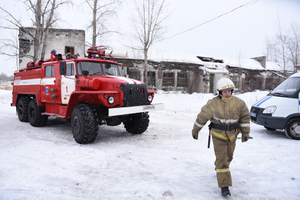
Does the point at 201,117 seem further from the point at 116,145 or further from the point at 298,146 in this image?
the point at 298,146

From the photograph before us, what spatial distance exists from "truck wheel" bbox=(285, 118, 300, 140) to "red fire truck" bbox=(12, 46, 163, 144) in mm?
3720

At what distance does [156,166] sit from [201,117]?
4.82 ft

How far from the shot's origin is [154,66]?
2156 cm

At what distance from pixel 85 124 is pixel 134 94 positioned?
1.42 m

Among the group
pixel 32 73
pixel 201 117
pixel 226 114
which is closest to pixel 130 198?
pixel 201 117

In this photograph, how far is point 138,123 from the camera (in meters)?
6.36

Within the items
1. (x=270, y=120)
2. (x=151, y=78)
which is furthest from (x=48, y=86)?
(x=151, y=78)

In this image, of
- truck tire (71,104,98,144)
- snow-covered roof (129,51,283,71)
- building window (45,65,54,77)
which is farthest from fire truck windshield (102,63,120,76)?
snow-covered roof (129,51,283,71)

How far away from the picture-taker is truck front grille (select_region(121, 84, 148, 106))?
5414mm

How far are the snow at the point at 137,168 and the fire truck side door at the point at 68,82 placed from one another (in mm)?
1165

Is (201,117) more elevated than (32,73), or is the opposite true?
(32,73)

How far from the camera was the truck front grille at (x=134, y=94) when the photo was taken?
541 centimetres

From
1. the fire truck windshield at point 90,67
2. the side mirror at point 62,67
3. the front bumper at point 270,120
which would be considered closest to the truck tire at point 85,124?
the fire truck windshield at point 90,67

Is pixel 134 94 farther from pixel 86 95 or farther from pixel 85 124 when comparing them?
pixel 85 124
